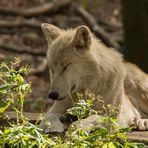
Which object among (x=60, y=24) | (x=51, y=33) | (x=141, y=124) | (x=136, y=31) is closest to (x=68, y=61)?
(x=51, y=33)

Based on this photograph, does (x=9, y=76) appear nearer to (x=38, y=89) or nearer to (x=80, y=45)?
(x=80, y=45)

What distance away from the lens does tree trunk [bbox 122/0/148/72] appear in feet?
41.7

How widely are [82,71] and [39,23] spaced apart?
10.6 metres

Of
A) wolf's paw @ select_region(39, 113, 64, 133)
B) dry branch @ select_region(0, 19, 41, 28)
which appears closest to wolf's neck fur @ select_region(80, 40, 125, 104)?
wolf's paw @ select_region(39, 113, 64, 133)

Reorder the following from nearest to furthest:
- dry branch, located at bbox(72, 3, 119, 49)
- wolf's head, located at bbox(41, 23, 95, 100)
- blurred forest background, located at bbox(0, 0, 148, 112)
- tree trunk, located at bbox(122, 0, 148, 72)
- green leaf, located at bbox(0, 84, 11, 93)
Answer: green leaf, located at bbox(0, 84, 11, 93), wolf's head, located at bbox(41, 23, 95, 100), tree trunk, located at bbox(122, 0, 148, 72), blurred forest background, located at bbox(0, 0, 148, 112), dry branch, located at bbox(72, 3, 119, 49)

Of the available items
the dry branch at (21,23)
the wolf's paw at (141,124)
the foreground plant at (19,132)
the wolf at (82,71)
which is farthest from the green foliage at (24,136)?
the dry branch at (21,23)

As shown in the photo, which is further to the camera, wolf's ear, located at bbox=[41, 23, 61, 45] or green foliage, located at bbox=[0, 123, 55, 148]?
wolf's ear, located at bbox=[41, 23, 61, 45]

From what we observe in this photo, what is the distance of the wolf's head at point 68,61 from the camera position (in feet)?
22.4

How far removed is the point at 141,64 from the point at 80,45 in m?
5.82

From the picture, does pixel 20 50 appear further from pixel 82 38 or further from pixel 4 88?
pixel 4 88

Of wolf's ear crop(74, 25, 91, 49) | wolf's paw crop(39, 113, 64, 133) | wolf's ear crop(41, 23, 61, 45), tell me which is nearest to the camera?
wolf's paw crop(39, 113, 64, 133)

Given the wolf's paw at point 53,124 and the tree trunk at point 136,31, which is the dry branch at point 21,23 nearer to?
the tree trunk at point 136,31

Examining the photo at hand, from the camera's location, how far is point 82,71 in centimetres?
701

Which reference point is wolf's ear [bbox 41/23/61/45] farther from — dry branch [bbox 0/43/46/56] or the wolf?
dry branch [bbox 0/43/46/56]
